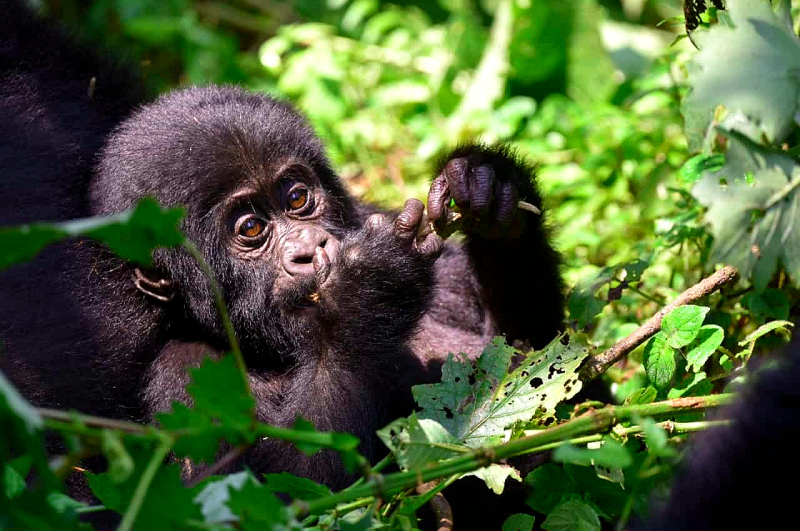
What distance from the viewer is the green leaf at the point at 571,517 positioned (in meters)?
2.07

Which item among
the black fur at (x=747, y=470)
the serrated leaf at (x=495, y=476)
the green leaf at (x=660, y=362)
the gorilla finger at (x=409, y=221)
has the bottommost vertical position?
the serrated leaf at (x=495, y=476)

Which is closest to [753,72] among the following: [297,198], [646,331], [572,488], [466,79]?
[646,331]

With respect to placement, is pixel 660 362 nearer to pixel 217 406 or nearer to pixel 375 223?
pixel 375 223

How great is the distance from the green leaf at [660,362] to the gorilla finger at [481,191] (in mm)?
630

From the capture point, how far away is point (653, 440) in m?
1.56

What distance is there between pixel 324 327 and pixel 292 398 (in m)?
0.23

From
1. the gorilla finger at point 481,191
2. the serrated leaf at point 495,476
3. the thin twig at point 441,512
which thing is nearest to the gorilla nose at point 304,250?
the gorilla finger at point 481,191

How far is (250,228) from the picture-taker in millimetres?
3066

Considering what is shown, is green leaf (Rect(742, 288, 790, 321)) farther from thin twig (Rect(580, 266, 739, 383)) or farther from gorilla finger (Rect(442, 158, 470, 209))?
gorilla finger (Rect(442, 158, 470, 209))

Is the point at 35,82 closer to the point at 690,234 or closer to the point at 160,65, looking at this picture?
the point at 690,234

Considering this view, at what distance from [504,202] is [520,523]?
0.95 m

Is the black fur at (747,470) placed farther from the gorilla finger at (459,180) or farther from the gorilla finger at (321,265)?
the gorilla finger at (321,265)

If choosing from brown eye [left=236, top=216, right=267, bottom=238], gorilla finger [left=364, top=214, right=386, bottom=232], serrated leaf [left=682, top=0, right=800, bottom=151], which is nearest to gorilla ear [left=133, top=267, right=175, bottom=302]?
brown eye [left=236, top=216, right=267, bottom=238]

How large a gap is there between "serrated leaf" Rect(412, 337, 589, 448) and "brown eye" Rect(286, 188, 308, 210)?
104 centimetres
